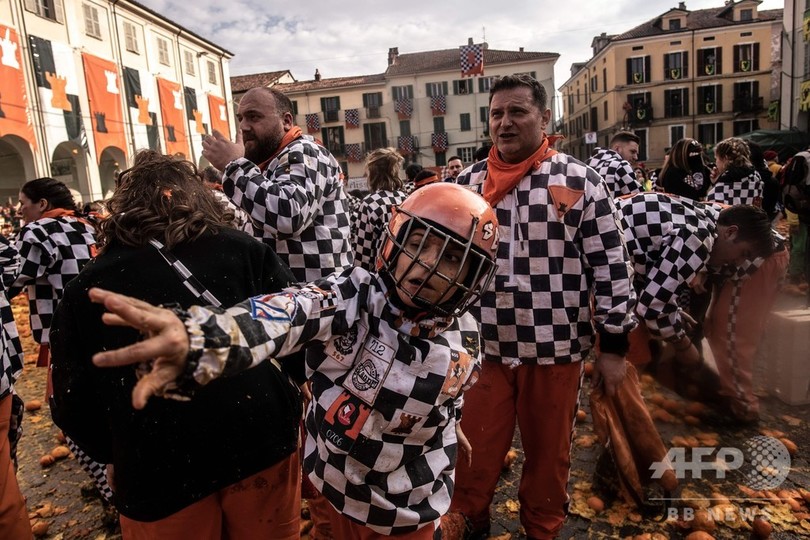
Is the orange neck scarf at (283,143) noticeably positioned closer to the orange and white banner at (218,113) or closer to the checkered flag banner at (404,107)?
the orange and white banner at (218,113)

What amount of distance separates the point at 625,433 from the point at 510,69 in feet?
162

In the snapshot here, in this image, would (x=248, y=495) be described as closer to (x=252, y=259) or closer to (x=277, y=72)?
(x=252, y=259)

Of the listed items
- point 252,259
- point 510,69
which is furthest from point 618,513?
point 510,69

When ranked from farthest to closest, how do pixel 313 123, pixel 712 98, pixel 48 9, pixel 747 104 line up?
pixel 313 123, pixel 712 98, pixel 747 104, pixel 48 9

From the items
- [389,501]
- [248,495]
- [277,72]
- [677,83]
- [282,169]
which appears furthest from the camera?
[277,72]

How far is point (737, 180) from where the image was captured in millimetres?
6836

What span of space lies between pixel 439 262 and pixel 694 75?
5476cm

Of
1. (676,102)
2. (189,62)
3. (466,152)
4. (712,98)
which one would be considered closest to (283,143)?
(189,62)

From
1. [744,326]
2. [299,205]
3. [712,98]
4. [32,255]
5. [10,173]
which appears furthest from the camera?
[712,98]

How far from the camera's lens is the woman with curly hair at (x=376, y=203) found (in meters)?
5.64

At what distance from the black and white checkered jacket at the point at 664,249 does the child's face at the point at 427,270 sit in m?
2.44

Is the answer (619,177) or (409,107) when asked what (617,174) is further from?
(409,107)

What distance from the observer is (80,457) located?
3363 mm

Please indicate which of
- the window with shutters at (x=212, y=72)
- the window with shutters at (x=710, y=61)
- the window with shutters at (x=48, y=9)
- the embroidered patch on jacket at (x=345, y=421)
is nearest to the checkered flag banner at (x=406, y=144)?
the window with shutters at (x=212, y=72)
